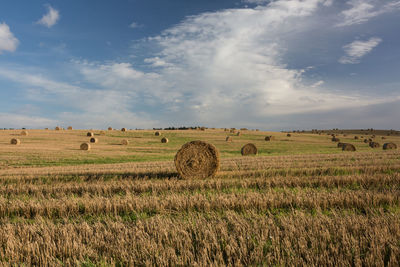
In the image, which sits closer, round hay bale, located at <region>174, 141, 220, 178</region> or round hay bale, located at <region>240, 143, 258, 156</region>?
round hay bale, located at <region>174, 141, 220, 178</region>

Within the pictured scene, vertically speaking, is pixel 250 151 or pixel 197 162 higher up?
pixel 197 162

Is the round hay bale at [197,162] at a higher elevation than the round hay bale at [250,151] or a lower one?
higher

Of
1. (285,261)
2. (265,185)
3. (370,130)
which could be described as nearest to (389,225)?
(285,261)

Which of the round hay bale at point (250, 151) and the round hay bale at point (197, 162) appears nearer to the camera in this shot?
the round hay bale at point (197, 162)

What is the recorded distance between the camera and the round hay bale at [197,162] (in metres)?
13.4

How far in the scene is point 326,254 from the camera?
3.52m

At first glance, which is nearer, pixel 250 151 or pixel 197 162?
pixel 197 162

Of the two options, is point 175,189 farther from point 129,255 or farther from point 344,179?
point 344,179

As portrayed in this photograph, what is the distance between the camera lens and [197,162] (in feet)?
44.9

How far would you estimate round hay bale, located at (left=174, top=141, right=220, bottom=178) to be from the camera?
13.4 meters

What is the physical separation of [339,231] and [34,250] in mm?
4836

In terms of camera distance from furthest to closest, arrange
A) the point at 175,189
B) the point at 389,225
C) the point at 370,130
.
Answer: the point at 370,130, the point at 175,189, the point at 389,225

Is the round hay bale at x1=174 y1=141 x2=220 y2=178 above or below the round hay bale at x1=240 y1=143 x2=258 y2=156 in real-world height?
above

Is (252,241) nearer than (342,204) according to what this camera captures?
Yes
